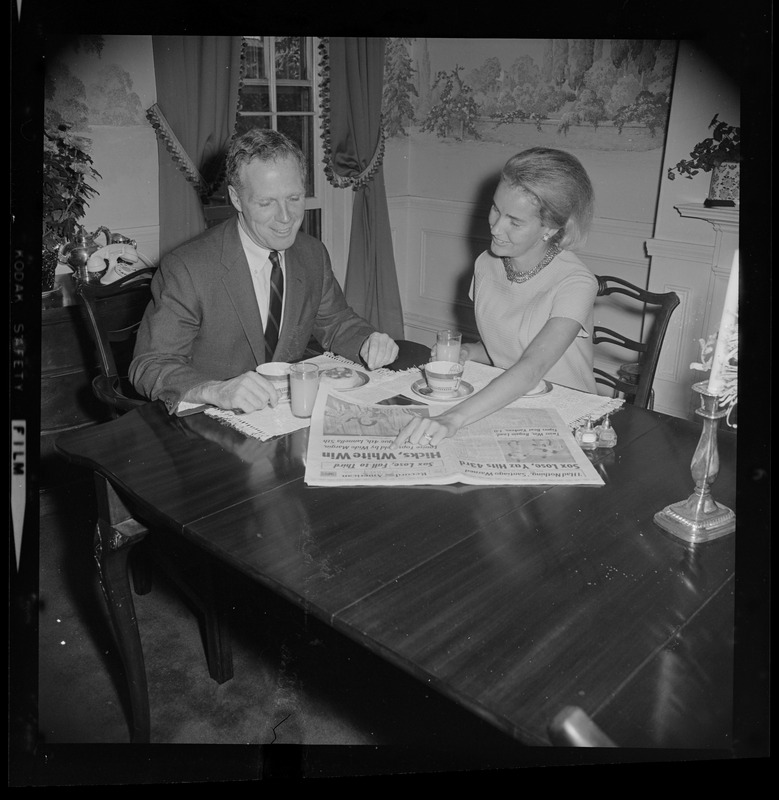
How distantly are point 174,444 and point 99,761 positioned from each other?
603 millimetres

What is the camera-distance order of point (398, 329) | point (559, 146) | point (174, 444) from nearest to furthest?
point (174, 444), point (559, 146), point (398, 329)

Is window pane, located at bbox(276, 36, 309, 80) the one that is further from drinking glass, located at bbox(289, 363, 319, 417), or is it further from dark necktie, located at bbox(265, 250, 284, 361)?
drinking glass, located at bbox(289, 363, 319, 417)

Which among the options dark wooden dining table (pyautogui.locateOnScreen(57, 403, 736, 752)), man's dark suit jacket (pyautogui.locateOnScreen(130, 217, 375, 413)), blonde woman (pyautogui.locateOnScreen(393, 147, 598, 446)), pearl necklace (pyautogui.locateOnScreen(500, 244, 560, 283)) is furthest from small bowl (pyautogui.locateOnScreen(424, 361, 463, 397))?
pearl necklace (pyautogui.locateOnScreen(500, 244, 560, 283))

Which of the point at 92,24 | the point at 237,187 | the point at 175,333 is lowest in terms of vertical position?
the point at 175,333

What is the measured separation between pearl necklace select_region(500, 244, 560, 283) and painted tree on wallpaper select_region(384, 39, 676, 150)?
54.3 inches

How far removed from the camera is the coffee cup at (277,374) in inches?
66.7

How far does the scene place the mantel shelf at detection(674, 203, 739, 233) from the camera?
8.62 ft

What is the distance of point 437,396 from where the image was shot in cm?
168

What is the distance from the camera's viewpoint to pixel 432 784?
3.44ft

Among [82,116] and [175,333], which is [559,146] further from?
[175,333]

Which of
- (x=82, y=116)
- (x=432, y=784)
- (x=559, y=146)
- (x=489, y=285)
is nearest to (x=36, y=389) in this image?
(x=432, y=784)

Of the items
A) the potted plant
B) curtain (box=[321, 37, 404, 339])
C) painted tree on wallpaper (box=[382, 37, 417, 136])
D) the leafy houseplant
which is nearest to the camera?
the leafy houseplant

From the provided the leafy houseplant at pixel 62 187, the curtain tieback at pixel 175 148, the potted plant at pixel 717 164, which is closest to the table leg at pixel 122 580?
the leafy houseplant at pixel 62 187

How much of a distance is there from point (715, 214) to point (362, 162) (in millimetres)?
1883
